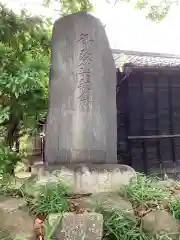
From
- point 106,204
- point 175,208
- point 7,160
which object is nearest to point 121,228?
point 106,204

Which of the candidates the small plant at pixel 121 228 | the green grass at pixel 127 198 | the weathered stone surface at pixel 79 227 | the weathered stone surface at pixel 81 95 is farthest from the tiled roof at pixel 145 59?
the weathered stone surface at pixel 79 227

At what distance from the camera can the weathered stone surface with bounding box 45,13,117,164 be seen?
129 inches

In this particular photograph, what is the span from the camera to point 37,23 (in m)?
4.54

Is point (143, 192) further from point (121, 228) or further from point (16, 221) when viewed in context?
point (16, 221)

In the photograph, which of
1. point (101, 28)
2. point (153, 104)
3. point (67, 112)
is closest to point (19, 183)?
point (67, 112)

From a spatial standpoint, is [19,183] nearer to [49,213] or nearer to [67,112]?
[49,213]

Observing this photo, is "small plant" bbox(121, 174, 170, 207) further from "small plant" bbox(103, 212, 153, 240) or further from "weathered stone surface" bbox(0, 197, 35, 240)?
"weathered stone surface" bbox(0, 197, 35, 240)

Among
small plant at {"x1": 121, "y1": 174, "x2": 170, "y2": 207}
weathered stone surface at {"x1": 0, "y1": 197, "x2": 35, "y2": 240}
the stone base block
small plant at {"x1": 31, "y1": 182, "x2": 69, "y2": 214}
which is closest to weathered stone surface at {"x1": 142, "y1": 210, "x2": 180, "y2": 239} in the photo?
small plant at {"x1": 121, "y1": 174, "x2": 170, "y2": 207}

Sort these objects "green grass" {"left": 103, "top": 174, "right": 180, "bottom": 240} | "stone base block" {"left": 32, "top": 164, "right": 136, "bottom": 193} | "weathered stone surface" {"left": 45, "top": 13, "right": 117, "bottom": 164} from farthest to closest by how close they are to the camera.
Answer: "weathered stone surface" {"left": 45, "top": 13, "right": 117, "bottom": 164}
"stone base block" {"left": 32, "top": 164, "right": 136, "bottom": 193}
"green grass" {"left": 103, "top": 174, "right": 180, "bottom": 240}

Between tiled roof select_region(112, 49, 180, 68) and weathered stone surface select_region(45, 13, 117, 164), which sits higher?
tiled roof select_region(112, 49, 180, 68)

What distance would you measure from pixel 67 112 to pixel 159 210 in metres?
1.60

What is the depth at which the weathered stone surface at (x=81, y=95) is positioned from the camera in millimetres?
3279

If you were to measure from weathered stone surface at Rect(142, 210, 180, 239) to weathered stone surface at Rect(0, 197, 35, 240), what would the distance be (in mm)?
1052

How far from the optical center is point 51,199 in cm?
248
